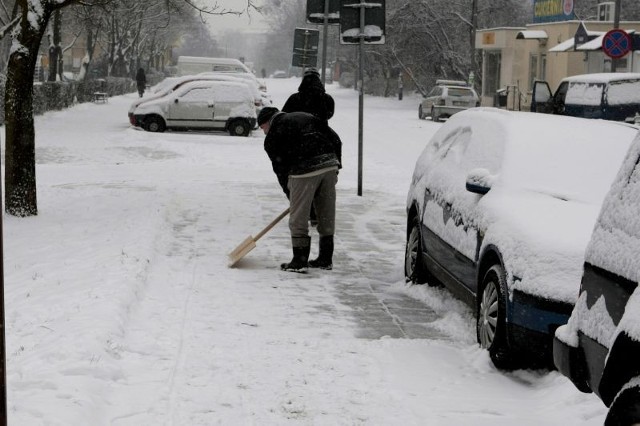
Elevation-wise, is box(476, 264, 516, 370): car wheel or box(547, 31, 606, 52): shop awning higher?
box(547, 31, 606, 52): shop awning

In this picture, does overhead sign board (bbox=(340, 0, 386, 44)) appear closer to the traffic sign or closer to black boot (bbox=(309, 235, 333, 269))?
black boot (bbox=(309, 235, 333, 269))

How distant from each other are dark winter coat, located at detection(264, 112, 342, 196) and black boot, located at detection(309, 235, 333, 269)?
68cm

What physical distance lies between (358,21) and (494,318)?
842cm

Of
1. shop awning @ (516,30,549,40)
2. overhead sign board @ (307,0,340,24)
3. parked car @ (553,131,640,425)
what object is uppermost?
shop awning @ (516,30,549,40)

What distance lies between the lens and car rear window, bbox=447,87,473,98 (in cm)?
3988

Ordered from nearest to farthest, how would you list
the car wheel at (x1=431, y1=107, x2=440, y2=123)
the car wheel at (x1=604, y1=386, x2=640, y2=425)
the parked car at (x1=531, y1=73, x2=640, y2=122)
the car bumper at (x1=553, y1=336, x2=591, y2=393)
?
the car wheel at (x1=604, y1=386, x2=640, y2=425) → the car bumper at (x1=553, y1=336, x2=591, y2=393) → the parked car at (x1=531, y1=73, x2=640, y2=122) → the car wheel at (x1=431, y1=107, x2=440, y2=123)

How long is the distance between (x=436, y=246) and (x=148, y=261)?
8.48ft

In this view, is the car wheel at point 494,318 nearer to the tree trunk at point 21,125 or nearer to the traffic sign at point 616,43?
the tree trunk at point 21,125

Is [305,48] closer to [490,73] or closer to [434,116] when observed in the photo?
[434,116]

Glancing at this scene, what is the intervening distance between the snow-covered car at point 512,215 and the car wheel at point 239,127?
1945cm

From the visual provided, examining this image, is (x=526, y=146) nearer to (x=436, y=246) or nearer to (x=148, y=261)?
(x=436, y=246)

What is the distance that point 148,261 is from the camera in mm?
9195

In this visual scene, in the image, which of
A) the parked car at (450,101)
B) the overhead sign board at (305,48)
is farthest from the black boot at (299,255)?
the parked car at (450,101)

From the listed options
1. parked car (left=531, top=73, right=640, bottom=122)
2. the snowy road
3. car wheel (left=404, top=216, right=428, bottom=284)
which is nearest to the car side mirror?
the snowy road
